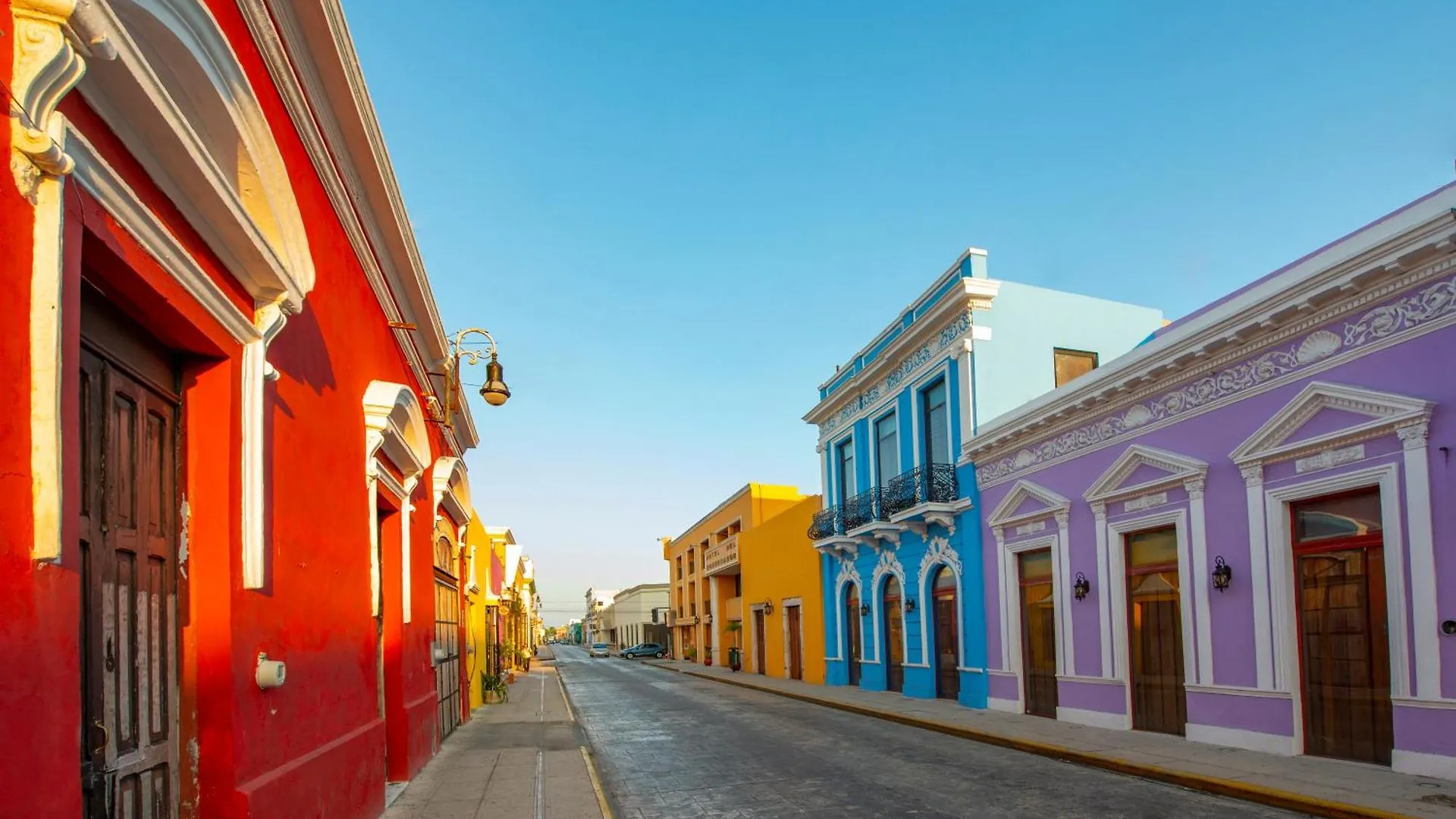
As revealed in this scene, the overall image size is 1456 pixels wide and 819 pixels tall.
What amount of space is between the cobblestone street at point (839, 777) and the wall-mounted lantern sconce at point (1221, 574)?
2.88m

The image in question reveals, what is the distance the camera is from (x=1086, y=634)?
48.2 feet

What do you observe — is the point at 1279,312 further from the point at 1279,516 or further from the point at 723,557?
the point at 723,557

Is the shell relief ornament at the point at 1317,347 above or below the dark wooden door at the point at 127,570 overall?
above

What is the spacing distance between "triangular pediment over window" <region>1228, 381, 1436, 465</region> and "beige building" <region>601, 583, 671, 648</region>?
61537 mm

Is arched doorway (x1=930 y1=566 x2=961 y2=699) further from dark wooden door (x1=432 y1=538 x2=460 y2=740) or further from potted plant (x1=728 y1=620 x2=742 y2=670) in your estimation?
potted plant (x1=728 y1=620 x2=742 y2=670)

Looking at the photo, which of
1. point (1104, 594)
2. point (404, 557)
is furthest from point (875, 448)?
point (404, 557)

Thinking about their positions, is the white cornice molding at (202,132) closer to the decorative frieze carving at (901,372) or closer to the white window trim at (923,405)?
the decorative frieze carving at (901,372)

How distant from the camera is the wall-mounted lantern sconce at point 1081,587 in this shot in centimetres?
1459

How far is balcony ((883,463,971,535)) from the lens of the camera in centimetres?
1905

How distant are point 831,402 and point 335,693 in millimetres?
20323

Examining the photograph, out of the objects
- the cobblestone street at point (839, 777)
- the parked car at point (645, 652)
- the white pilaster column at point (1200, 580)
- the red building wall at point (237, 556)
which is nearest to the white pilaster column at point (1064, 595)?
the cobblestone street at point (839, 777)

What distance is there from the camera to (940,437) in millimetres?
20188

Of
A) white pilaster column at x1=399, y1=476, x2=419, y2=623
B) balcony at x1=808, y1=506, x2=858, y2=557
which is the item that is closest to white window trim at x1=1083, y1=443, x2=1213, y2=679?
white pilaster column at x1=399, y1=476, x2=419, y2=623

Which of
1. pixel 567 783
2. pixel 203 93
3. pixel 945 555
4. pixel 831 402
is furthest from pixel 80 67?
pixel 831 402
